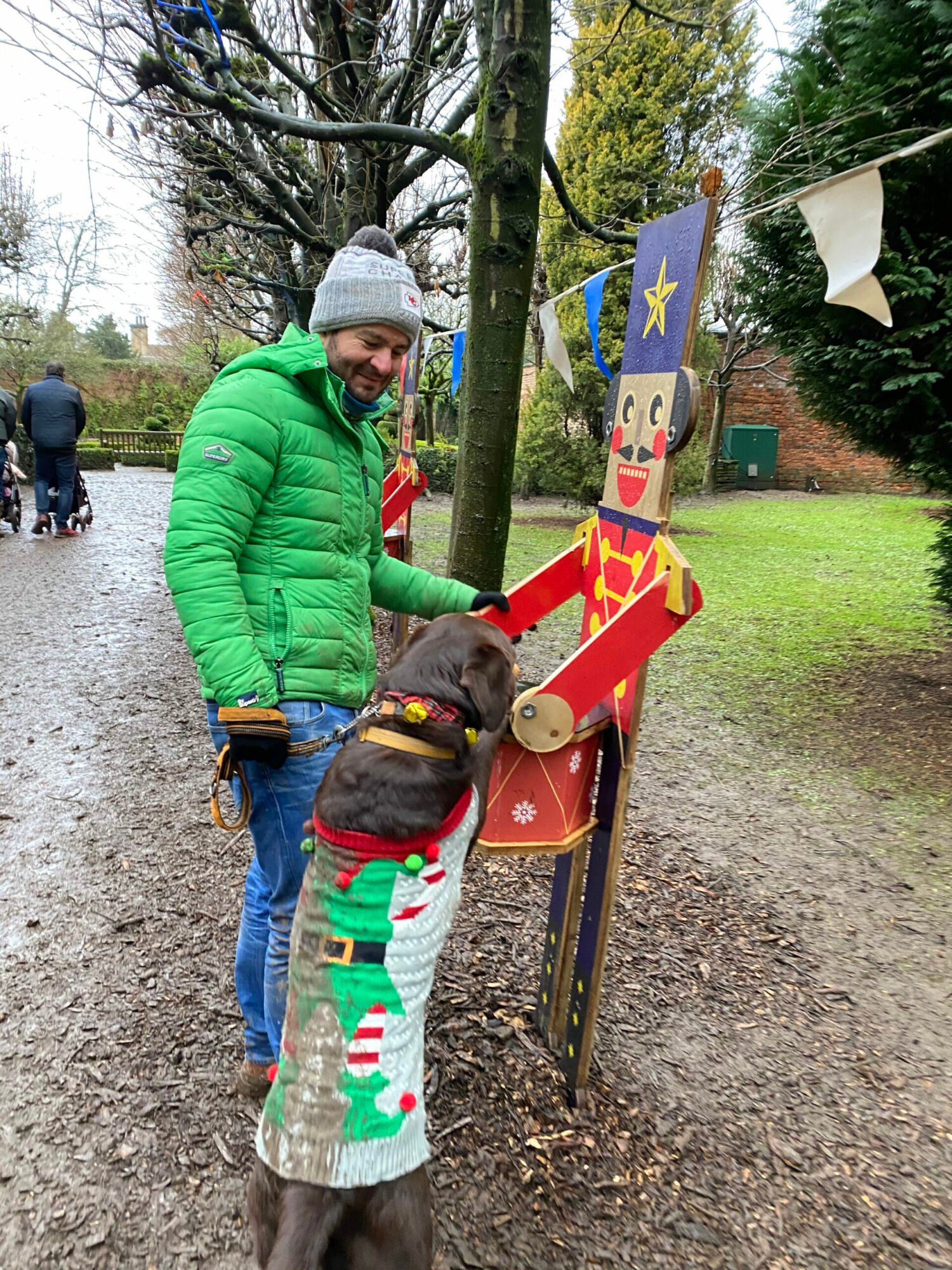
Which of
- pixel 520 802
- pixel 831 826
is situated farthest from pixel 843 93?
pixel 520 802

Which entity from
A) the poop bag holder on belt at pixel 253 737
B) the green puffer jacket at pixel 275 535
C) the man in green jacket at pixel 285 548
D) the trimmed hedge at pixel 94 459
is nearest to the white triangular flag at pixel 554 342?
the man in green jacket at pixel 285 548

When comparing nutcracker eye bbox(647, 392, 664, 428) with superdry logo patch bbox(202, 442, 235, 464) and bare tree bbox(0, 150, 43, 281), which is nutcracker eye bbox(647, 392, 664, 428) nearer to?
superdry logo patch bbox(202, 442, 235, 464)

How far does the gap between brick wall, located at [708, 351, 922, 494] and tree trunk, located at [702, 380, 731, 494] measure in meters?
1.86

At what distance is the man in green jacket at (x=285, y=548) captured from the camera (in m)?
1.79

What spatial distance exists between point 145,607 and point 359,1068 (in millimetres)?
7586

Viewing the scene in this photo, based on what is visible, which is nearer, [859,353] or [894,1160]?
[894,1160]

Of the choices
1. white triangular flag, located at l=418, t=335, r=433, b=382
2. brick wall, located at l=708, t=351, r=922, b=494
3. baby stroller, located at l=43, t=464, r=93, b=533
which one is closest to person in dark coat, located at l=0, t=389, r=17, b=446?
baby stroller, located at l=43, t=464, r=93, b=533

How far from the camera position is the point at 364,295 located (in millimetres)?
1970

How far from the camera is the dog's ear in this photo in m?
1.85

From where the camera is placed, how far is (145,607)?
325 inches

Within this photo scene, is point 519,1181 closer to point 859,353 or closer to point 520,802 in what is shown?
point 520,802

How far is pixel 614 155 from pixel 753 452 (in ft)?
32.6

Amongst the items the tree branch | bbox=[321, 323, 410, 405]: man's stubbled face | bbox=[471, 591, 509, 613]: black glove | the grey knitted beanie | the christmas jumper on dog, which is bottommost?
the christmas jumper on dog

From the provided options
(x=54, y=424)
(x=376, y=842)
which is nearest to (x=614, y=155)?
(x=54, y=424)
